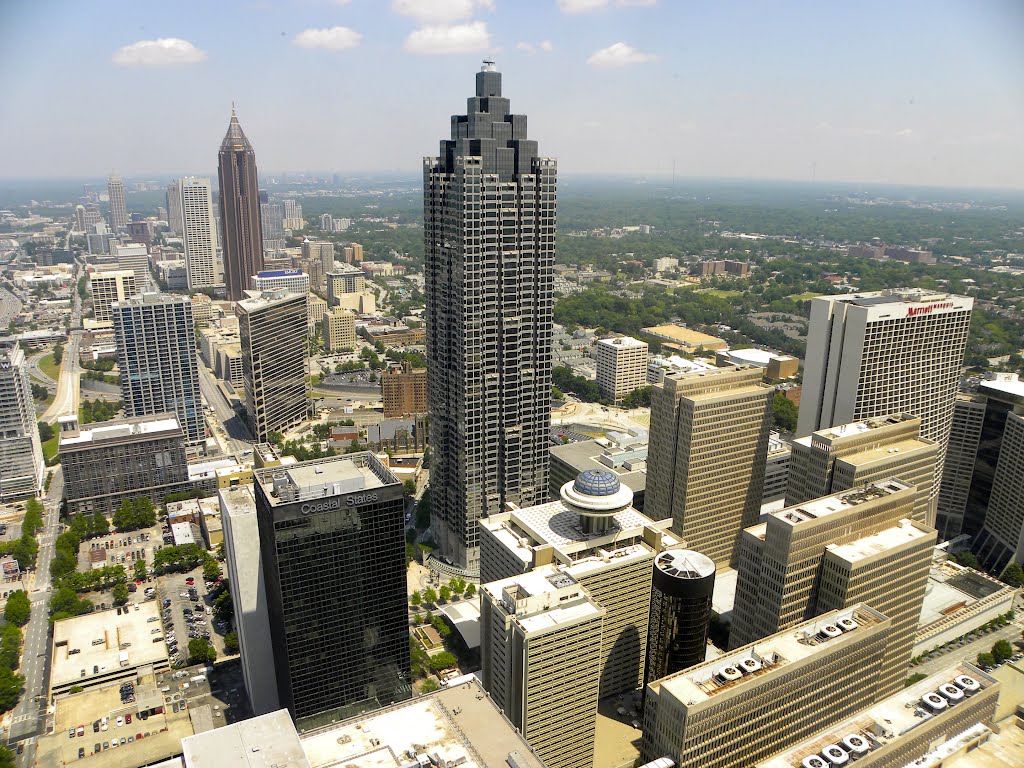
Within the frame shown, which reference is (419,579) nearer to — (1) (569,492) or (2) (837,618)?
(1) (569,492)

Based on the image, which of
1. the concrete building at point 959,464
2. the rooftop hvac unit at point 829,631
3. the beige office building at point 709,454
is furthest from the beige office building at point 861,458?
the concrete building at point 959,464

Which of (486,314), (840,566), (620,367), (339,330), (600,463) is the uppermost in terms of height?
(486,314)

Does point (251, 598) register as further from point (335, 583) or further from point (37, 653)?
point (37, 653)

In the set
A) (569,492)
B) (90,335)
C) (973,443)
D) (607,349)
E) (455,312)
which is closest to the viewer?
A: (569,492)

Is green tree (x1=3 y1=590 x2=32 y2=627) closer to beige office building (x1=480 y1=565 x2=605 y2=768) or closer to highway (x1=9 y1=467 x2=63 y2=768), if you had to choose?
highway (x1=9 y1=467 x2=63 y2=768)

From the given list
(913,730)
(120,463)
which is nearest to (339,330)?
(120,463)

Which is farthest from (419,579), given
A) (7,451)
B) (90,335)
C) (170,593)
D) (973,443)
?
(90,335)

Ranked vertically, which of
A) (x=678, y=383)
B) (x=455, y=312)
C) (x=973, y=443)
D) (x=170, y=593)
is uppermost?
(x=455, y=312)

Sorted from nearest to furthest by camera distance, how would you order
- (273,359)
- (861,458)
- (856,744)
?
1. (856,744)
2. (861,458)
3. (273,359)
